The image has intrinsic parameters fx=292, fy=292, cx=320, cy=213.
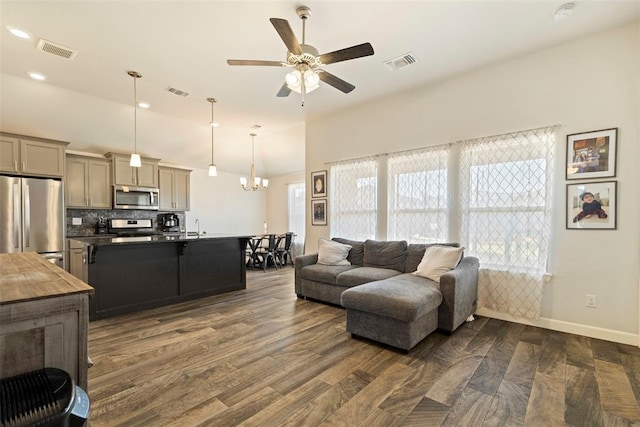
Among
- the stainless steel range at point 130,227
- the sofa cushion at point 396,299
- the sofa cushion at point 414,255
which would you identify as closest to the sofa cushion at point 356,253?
the sofa cushion at point 414,255

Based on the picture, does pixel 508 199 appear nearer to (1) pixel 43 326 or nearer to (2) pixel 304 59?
(2) pixel 304 59

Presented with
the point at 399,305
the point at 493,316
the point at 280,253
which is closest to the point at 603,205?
the point at 493,316

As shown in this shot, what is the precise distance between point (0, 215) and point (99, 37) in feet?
10.1

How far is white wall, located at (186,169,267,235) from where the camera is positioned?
739 cm

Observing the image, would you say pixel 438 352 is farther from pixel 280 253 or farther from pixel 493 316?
pixel 280 253

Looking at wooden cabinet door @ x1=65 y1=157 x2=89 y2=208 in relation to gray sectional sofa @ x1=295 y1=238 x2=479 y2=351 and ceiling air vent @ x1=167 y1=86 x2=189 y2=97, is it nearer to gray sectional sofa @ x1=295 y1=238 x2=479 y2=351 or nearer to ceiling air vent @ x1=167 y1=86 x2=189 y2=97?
ceiling air vent @ x1=167 y1=86 x2=189 y2=97

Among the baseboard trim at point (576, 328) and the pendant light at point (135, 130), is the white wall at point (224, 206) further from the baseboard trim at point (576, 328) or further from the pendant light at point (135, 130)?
the baseboard trim at point (576, 328)

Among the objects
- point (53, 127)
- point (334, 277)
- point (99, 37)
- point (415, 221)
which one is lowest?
point (334, 277)

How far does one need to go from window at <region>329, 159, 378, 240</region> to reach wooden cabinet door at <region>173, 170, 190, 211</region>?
3635 millimetres

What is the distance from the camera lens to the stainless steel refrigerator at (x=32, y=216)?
163 inches


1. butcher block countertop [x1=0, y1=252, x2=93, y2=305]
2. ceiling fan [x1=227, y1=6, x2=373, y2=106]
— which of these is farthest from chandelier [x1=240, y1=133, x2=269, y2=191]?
butcher block countertop [x1=0, y1=252, x2=93, y2=305]

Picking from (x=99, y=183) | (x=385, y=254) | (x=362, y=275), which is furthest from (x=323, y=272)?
(x=99, y=183)

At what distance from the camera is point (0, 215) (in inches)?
161

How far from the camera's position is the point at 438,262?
3404mm
